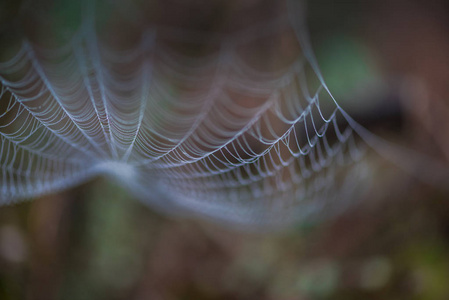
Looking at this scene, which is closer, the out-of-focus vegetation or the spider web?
the spider web

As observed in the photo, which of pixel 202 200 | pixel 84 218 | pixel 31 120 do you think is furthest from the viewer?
pixel 84 218

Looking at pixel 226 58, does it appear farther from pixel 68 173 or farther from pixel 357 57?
pixel 68 173

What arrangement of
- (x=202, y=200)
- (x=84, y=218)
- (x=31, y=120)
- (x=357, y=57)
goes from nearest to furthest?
(x=31, y=120) → (x=202, y=200) → (x=357, y=57) → (x=84, y=218)

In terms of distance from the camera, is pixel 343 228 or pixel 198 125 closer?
pixel 198 125

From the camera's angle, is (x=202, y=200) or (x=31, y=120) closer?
(x=31, y=120)

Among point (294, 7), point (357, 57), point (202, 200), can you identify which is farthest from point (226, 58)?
point (202, 200)

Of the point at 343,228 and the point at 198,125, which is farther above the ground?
the point at 198,125
